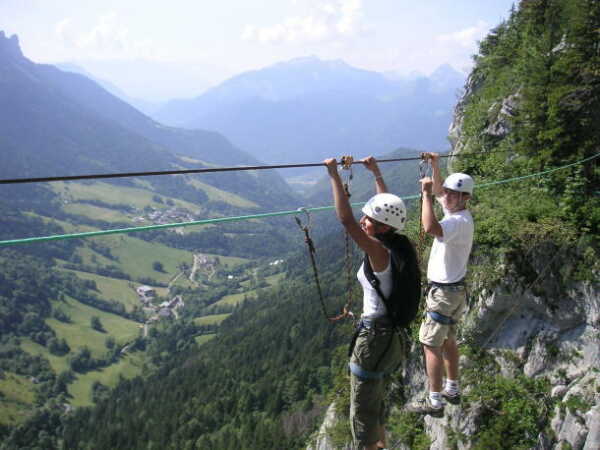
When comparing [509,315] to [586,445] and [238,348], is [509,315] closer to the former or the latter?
[586,445]

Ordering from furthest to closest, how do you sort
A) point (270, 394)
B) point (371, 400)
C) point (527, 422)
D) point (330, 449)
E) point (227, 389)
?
point (227, 389)
point (270, 394)
point (330, 449)
point (527, 422)
point (371, 400)

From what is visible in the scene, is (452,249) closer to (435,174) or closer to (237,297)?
(435,174)

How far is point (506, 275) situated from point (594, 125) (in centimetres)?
490

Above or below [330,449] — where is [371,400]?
above

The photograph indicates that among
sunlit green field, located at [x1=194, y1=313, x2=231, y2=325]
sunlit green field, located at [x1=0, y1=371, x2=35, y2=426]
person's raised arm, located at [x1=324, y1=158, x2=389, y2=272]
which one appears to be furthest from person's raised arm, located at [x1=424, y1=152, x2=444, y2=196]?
sunlit green field, located at [x1=194, y1=313, x2=231, y2=325]

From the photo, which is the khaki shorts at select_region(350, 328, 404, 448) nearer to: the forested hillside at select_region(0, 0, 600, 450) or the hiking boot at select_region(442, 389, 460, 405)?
the hiking boot at select_region(442, 389, 460, 405)

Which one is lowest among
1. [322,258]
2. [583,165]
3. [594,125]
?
[322,258]

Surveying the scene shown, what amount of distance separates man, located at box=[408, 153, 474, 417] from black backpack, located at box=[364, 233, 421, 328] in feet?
3.33

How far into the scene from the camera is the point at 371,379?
15.6 feet

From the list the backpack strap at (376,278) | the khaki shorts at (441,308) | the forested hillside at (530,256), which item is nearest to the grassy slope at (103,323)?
the forested hillside at (530,256)

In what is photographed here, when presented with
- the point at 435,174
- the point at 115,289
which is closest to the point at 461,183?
the point at 435,174

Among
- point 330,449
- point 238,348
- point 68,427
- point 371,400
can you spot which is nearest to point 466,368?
point 371,400

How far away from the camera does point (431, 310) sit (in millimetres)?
5773

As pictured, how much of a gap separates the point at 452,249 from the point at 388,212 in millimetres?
1810
